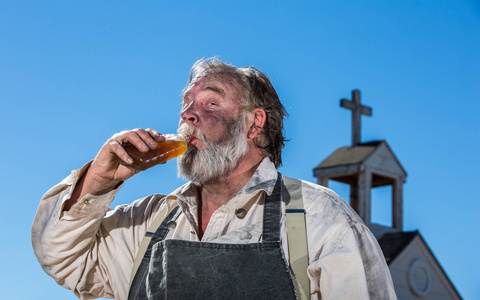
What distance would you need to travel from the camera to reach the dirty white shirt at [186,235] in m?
2.67

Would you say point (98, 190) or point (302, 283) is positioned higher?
point (98, 190)

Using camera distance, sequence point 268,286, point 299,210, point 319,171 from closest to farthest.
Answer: point 268,286
point 299,210
point 319,171

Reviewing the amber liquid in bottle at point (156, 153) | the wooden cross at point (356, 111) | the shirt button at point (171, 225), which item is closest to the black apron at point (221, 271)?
the shirt button at point (171, 225)

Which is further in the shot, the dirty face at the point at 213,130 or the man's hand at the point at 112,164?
the dirty face at the point at 213,130

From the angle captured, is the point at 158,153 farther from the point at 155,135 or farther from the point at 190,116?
the point at 190,116

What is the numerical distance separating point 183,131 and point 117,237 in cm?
73

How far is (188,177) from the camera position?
333cm

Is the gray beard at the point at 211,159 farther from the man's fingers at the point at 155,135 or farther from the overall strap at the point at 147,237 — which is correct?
the man's fingers at the point at 155,135

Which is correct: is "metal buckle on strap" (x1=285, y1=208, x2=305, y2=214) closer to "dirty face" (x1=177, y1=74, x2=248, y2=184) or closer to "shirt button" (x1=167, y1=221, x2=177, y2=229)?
"dirty face" (x1=177, y1=74, x2=248, y2=184)

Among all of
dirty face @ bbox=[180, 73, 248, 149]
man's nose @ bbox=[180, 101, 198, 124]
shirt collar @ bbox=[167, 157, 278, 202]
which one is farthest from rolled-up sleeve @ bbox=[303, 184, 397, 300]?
man's nose @ bbox=[180, 101, 198, 124]

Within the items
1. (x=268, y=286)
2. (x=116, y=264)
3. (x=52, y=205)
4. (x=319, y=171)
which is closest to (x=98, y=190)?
(x=52, y=205)

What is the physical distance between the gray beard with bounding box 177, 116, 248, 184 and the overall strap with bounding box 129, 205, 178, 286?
0.25 meters

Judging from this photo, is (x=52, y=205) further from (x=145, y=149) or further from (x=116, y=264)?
(x=145, y=149)

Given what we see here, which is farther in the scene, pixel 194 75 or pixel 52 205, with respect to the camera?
pixel 194 75
